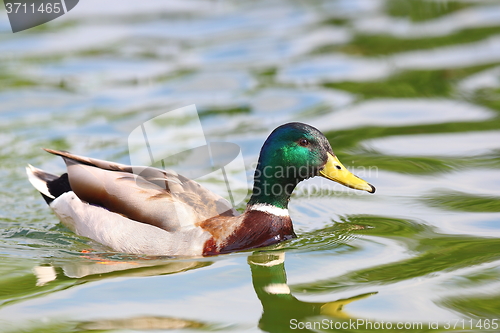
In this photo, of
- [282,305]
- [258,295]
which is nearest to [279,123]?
[258,295]

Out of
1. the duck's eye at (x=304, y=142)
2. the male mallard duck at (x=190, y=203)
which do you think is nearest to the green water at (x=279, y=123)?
the male mallard duck at (x=190, y=203)

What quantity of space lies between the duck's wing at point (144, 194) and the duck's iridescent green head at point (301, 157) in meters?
0.62

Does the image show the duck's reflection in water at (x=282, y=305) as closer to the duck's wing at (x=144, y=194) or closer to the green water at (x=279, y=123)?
the green water at (x=279, y=123)

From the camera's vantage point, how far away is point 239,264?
5652 millimetres

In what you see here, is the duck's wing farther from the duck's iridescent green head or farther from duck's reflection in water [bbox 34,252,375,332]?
the duck's iridescent green head

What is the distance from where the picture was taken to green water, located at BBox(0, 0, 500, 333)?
486 cm

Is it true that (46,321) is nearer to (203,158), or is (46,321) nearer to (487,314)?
(487,314)

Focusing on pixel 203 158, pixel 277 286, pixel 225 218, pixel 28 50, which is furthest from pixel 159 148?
pixel 28 50

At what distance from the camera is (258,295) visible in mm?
5102

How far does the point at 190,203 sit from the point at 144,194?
1.26ft

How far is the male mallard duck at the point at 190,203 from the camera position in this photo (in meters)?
5.87

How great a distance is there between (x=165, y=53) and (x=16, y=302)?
8.14m

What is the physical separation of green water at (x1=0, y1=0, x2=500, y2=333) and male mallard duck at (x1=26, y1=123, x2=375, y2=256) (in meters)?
0.17

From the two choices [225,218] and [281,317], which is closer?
[281,317]
